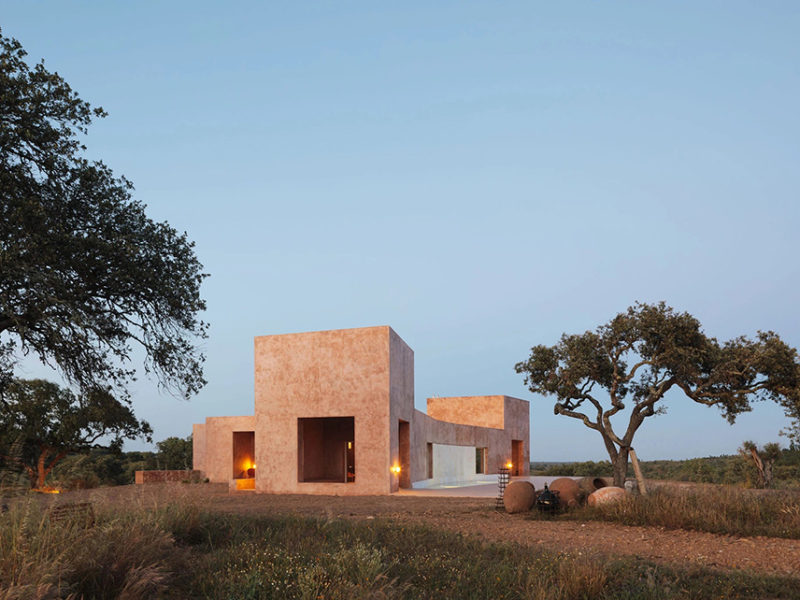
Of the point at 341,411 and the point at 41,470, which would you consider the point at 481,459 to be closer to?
the point at 341,411

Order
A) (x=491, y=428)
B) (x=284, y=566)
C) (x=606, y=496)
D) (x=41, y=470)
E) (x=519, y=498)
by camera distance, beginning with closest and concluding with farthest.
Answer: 1. (x=284, y=566)
2. (x=606, y=496)
3. (x=519, y=498)
4. (x=41, y=470)
5. (x=491, y=428)

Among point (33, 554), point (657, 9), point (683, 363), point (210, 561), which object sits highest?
point (657, 9)

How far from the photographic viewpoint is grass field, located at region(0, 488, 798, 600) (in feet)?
16.8

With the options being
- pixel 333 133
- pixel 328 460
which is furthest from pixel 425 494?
pixel 333 133

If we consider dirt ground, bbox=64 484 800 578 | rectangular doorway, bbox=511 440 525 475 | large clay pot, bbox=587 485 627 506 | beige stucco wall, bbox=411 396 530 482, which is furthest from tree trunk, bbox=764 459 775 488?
rectangular doorway, bbox=511 440 525 475

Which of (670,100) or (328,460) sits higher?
(670,100)

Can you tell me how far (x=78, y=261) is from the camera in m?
10.8

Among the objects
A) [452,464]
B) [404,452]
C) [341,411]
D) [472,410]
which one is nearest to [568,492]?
[341,411]

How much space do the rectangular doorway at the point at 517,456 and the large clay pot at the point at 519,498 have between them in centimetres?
2529

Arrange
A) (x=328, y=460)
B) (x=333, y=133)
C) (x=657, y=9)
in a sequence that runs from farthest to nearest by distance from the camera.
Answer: (x=328, y=460) < (x=333, y=133) < (x=657, y=9)

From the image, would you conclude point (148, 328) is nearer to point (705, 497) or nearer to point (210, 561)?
point (210, 561)

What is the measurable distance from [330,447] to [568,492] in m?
15.6

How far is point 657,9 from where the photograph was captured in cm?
1501

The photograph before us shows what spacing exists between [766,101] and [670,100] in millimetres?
2679
